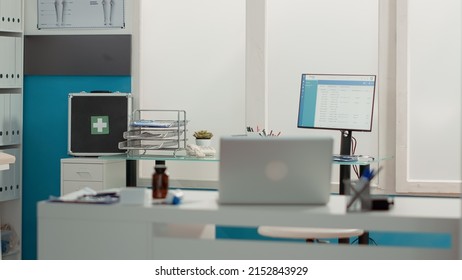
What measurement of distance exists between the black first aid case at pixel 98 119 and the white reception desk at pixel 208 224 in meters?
2.25

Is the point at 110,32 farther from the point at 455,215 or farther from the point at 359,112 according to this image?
the point at 455,215

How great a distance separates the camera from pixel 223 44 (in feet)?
17.0

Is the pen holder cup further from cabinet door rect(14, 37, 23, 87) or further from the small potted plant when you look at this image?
cabinet door rect(14, 37, 23, 87)

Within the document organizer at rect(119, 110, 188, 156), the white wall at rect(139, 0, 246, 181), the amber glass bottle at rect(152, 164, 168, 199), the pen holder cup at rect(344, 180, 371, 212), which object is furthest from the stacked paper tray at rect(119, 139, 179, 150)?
the pen holder cup at rect(344, 180, 371, 212)

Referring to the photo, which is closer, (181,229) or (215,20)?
(181,229)

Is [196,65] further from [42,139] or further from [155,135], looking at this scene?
[42,139]

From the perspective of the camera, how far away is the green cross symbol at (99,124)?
5049 millimetres

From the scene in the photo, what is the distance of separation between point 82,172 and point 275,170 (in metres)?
2.40

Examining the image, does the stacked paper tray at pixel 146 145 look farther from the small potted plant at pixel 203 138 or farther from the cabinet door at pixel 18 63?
the cabinet door at pixel 18 63

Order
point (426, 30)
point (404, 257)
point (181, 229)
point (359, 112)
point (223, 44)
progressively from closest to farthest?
point (404, 257) → point (181, 229) → point (359, 112) → point (426, 30) → point (223, 44)

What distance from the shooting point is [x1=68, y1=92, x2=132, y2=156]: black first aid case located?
5039 millimetres

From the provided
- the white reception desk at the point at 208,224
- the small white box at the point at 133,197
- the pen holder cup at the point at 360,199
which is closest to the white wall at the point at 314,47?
the white reception desk at the point at 208,224

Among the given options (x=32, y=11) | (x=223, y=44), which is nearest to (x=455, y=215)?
(x=223, y=44)

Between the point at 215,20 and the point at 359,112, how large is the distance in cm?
128
